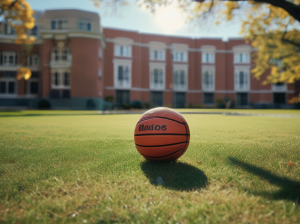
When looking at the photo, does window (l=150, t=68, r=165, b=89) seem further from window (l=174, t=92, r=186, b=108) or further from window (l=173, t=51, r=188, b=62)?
window (l=173, t=51, r=188, b=62)

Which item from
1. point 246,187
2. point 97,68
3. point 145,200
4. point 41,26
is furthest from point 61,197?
point 41,26

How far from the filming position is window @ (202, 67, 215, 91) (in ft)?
142

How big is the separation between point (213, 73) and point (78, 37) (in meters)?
27.5

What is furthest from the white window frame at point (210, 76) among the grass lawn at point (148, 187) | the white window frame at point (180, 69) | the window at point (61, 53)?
the grass lawn at point (148, 187)

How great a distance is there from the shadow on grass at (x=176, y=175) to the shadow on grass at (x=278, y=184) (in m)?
0.67

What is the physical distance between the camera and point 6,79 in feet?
116

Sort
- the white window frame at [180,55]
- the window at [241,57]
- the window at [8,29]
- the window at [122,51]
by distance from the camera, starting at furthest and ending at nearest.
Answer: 1. the window at [241,57]
2. the white window frame at [180,55]
3. the window at [122,51]
4. the window at [8,29]

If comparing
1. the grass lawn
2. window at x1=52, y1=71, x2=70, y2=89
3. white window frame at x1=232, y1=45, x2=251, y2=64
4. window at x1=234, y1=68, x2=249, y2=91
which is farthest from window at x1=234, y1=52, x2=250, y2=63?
the grass lawn

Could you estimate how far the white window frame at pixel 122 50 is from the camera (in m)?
38.4

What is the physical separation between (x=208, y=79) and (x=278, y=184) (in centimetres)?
4285

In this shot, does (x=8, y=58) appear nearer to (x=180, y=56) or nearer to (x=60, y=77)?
(x=60, y=77)

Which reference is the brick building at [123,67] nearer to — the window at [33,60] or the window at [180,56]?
the window at [180,56]

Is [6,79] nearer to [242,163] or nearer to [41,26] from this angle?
[41,26]

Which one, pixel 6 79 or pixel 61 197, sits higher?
pixel 6 79
